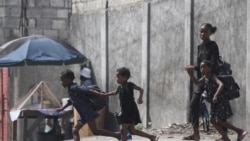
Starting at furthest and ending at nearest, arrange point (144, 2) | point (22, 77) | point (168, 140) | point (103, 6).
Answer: point (22, 77) < point (103, 6) < point (144, 2) < point (168, 140)

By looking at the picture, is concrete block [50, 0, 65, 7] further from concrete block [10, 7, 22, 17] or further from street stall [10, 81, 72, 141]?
street stall [10, 81, 72, 141]

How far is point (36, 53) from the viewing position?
47.5ft

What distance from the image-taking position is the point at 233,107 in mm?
12516

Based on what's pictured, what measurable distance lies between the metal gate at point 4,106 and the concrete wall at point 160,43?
1871 millimetres

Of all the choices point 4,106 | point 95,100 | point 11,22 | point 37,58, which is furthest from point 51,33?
point 95,100

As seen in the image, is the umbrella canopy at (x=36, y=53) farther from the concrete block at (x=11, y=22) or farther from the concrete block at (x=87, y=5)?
the concrete block at (x=11, y=22)

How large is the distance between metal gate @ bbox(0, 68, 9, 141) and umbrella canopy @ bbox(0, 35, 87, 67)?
3.38 metres

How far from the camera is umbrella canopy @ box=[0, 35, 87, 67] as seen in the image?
14336mm

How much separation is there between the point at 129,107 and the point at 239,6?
2.71 m

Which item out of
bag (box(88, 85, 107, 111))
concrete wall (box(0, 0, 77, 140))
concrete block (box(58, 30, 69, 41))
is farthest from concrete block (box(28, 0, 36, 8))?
bag (box(88, 85, 107, 111))

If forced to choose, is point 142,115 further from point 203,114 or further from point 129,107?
point 129,107

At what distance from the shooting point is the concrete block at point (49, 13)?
1836cm

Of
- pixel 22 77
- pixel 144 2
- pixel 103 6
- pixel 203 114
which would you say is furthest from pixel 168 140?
pixel 22 77

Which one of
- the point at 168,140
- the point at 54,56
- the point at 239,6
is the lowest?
the point at 168,140
